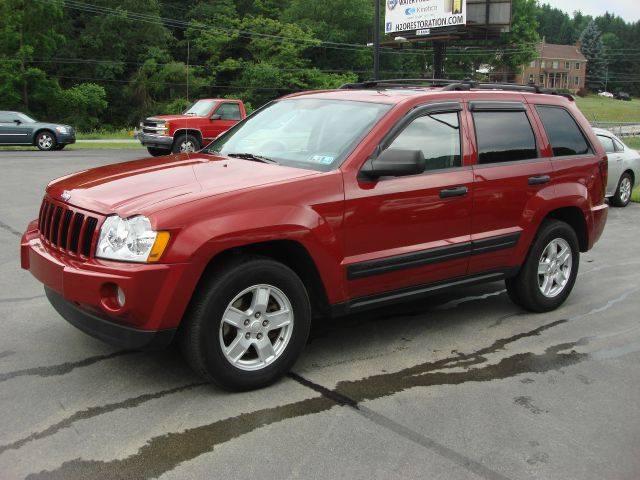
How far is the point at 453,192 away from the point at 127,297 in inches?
96.2

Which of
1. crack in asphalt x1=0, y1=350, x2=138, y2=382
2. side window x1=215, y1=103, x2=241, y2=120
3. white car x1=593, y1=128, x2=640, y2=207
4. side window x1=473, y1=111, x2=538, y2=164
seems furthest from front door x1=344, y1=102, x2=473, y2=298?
side window x1=215, y1=103, x2=241, y2=120

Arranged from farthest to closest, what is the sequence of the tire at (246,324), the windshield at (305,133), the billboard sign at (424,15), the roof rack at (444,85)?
the billboard sign at (424,15)
the roof rack at (444,85)
the windshield at (305,133)
the tire at (246,324)

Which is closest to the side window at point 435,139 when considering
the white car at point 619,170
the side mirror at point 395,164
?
the side mirror at point 395,164

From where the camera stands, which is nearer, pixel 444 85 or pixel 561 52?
pixel 444 85

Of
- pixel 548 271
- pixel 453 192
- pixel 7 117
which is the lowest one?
pixel 548 271

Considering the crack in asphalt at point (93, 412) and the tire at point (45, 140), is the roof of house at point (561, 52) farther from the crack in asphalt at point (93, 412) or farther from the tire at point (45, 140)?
the crack in asphalt at point (93, 412)

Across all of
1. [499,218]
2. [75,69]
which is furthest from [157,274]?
[75,69]

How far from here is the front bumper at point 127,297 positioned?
11.8ft

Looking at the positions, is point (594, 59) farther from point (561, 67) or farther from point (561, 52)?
point (561, 67)

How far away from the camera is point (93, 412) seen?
3730mm

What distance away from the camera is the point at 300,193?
4.14 metres

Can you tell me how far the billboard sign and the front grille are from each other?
32609mm

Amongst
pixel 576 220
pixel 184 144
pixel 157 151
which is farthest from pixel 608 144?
pixel 157 151

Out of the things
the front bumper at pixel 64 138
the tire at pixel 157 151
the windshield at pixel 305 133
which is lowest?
the tire at pixel 157 151
